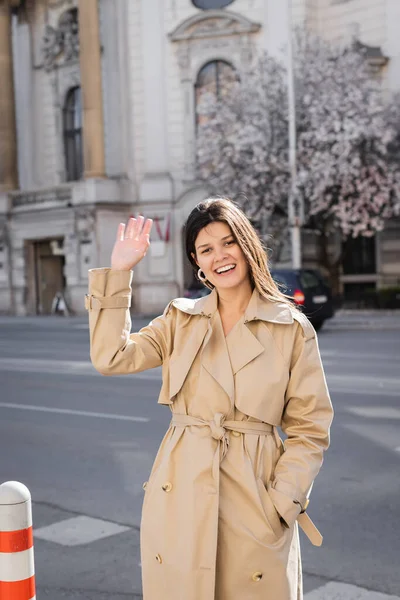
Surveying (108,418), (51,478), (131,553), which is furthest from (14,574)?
(108,418)

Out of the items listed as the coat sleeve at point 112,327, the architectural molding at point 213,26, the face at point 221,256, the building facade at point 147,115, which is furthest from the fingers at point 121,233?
the architectural molding at point 213,26

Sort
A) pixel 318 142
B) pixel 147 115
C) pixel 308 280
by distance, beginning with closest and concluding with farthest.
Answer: pixel 308 280, pixel 318 142, pixel 147 115

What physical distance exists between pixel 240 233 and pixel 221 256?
0.32 ft

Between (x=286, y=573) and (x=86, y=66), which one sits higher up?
(x=86, y=66)

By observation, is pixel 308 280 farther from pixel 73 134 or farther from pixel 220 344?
pixel 220 344

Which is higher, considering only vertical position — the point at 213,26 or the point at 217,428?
the point at 213,26

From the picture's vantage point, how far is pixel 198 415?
2746mm

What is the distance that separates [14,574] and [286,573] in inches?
33.7

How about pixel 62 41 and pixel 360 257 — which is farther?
pixel 62 41

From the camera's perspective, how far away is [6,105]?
37.1 meters

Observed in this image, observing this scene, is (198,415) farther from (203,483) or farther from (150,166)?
(150,166)

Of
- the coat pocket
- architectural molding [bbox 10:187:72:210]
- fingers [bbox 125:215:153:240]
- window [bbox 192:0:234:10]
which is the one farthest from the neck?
window [bbox 192:0:234:10]

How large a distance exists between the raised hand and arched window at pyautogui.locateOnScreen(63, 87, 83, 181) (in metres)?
34.2

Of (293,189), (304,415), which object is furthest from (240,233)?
(293,189)
